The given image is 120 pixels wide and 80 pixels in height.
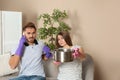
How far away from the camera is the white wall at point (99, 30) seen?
286cm

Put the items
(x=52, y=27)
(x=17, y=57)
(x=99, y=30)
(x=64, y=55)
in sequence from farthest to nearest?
(x=52, y=27), (x=99, y=30), (x=17, y=57), (x=64, y=55)

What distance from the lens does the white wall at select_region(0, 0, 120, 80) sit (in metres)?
2.86

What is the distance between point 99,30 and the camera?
117 inches

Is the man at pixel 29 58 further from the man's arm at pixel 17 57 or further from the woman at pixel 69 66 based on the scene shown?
the woman at pixel 69 66

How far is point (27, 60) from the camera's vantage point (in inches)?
94.1

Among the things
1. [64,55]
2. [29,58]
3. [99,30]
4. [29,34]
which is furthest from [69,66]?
[99,30]

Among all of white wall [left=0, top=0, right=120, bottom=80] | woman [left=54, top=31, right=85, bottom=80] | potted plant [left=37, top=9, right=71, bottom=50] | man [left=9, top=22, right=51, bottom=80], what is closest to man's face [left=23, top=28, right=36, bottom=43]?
man [left=9, top=22, right=51, bottom=80]

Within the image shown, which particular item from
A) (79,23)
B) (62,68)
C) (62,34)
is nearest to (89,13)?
(79,23)

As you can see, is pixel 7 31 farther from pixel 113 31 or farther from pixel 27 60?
pixel 113 31

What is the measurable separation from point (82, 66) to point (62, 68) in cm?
29

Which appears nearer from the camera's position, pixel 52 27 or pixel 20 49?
pixel 20 49

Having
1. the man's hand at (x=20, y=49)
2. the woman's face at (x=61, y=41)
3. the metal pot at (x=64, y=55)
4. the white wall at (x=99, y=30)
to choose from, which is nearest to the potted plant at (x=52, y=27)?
the white wall at (x=99, y=30)

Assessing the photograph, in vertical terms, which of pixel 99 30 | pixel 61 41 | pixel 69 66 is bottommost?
pixel 69 66

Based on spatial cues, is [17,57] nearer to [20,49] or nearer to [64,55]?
[20,49]
